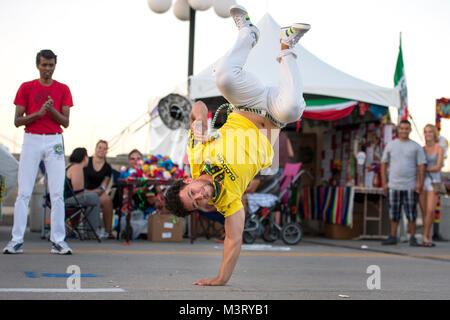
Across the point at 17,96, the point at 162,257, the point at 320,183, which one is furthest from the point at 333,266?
the point at 320,183

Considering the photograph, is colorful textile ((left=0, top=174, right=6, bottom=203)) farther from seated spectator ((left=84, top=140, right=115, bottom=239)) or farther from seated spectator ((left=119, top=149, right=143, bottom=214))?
seated spectator ((left=119, top=149, right=143, bottom=214))

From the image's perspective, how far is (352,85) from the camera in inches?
477

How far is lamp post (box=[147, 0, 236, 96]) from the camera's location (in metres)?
13.2

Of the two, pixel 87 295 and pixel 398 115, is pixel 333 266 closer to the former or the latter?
pixel 87 295

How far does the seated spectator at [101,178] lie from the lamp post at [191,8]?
320 cm

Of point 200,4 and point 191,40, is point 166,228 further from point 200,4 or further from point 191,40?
point 200,4

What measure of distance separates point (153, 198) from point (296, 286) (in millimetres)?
5836

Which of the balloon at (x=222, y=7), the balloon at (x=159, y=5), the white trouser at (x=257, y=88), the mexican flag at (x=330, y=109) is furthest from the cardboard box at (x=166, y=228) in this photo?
the white trouser at (x=257, y=88)

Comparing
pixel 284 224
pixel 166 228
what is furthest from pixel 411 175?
pixel 166 228

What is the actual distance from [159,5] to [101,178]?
14.6ft

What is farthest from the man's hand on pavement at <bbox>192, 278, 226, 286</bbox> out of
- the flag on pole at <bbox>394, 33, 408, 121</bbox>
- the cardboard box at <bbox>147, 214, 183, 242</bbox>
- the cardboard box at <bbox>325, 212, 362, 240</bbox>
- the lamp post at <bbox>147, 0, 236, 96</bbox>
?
the lamp post at <bbox>147, 0, 236, 96</bbox>

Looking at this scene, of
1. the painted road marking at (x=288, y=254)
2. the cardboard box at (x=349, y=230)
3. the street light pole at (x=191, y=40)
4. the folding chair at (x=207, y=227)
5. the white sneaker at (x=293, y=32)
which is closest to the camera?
the white sneaker at (x=293, y=32)

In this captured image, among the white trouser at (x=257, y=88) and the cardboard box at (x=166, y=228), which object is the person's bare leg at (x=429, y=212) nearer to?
the cardboard box at (x=166, y=228)

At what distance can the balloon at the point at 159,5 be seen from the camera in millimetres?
13422
